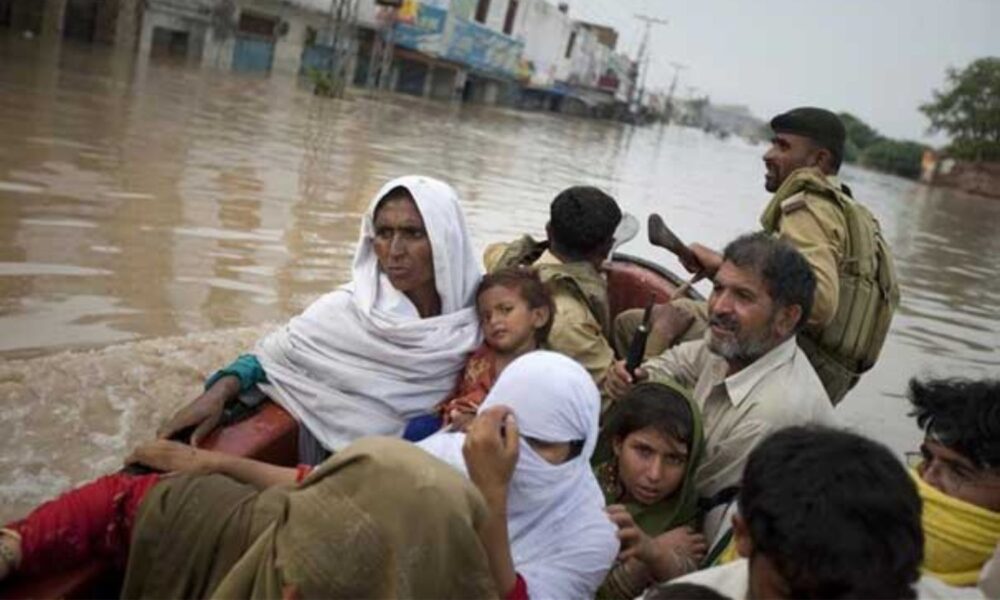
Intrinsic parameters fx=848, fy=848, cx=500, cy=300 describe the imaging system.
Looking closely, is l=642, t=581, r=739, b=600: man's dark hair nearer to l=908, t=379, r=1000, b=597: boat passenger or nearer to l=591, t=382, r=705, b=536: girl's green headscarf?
l=908, t=379, r=1000, b=597: boat passenger

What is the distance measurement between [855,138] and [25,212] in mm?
93302

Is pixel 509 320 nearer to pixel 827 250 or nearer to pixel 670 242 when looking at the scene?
pixel 670 242

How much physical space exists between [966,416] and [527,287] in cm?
131

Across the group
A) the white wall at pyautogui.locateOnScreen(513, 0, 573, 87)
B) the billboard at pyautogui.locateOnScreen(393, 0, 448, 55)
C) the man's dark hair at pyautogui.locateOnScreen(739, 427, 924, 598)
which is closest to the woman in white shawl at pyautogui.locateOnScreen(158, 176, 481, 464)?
the man's dark hair at pyautogui.locateOnScreen(739, 427, 924, 598)

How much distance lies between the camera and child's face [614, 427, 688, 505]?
7.75 feet

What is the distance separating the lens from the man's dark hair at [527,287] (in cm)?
278

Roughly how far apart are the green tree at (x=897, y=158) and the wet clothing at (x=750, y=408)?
2536 inches

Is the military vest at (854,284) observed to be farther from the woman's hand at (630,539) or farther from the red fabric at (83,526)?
the red fabric at (83,526)

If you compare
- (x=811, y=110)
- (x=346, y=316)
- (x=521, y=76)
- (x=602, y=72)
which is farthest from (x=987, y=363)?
(x=602, y=72)

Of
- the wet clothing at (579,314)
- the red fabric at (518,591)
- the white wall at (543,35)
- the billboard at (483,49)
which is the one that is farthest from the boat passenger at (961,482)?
the white wall at (543,35)

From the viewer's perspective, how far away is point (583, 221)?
10.7 feet

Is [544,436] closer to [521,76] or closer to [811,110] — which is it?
[811,110]

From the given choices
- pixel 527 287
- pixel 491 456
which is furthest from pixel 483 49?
pixel 491 456

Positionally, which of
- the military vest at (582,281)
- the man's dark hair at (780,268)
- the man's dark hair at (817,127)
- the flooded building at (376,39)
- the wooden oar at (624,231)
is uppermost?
the flooded building at (376,39)
